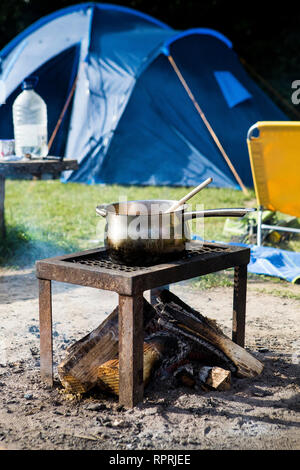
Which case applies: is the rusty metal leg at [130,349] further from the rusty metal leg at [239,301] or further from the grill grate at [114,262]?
the rusty metal leg at [239,301]

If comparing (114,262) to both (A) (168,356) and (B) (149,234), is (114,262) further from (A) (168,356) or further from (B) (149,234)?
(A) (168,356)

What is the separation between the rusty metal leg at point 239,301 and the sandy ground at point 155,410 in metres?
0.16

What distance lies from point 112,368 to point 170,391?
29 cm

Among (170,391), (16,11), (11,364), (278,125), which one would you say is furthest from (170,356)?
(16,11)

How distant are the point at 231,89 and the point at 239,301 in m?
6.40

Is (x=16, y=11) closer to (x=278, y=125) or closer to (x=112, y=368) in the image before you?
(x=278, y=125)

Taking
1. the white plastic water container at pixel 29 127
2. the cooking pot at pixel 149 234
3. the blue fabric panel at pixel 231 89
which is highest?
the blue fabric panel at pixel 231 89

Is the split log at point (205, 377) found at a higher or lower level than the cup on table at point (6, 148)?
lower

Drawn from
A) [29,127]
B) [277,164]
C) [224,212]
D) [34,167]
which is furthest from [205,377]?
[277,164]

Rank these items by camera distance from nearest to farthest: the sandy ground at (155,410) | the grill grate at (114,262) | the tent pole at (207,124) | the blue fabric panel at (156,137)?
the sandy ground at (155,410) → the grill grate at (114,262) → the tent pole at (207,124) → the blue fabric panel at (156,137)

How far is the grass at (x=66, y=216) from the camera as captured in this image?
5129 millimetres

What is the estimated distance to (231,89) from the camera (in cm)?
878

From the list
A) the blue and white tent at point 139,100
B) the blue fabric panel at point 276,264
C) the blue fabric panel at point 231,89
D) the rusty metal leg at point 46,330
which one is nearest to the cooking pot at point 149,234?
the rusty metal leg at point 46,330

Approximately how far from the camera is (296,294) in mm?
4242
